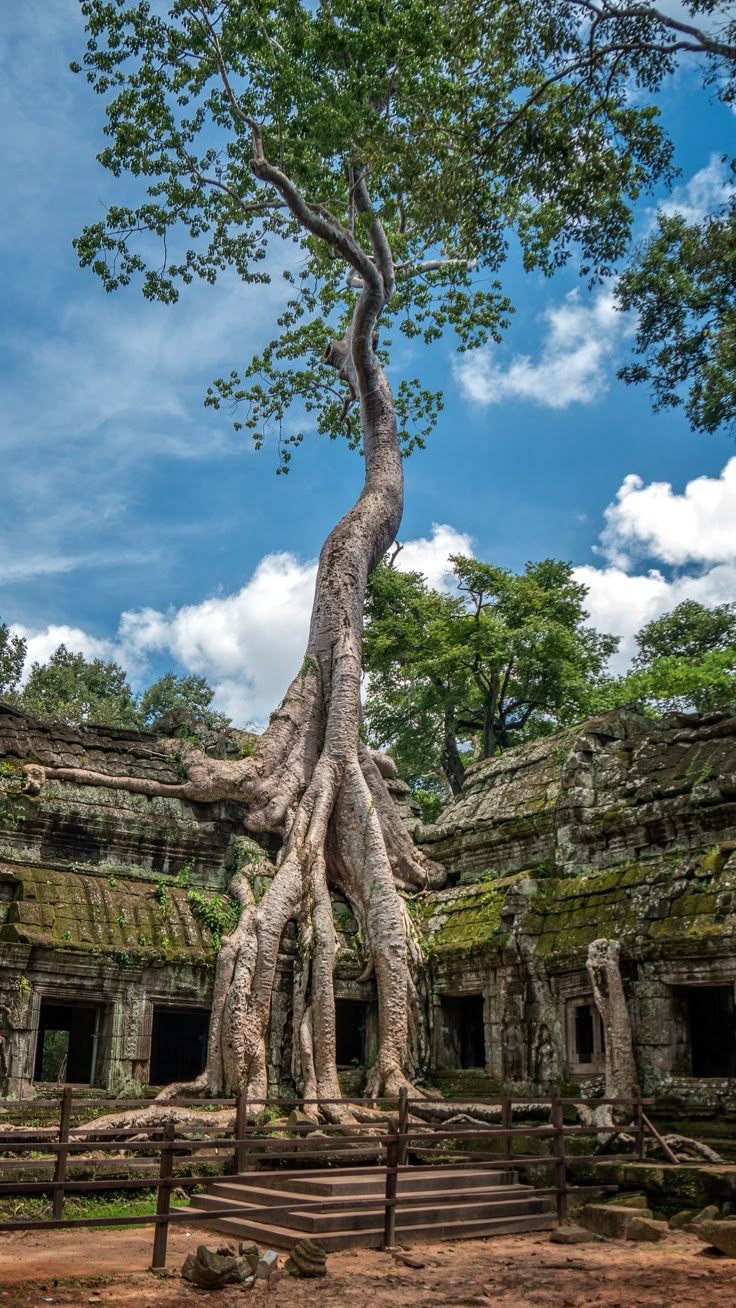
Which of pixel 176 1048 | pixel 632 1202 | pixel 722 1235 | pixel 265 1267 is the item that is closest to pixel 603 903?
pixel 632 1202

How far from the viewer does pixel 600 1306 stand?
5.86 meters

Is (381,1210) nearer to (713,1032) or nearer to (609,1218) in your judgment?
(609,1218)

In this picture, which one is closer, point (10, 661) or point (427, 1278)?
point (427, 1278)

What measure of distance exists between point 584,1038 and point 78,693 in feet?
68.6

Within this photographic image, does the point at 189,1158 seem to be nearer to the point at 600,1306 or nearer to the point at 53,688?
the point at 600,1306

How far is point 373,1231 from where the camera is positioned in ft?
25.0

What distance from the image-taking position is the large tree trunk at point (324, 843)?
12125mm

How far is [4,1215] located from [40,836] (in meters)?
5.07

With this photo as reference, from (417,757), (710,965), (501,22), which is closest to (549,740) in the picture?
(710,965)

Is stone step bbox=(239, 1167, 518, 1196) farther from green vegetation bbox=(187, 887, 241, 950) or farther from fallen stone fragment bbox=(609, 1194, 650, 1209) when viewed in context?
green vegetation bbox=(187, 887, 241, 950)

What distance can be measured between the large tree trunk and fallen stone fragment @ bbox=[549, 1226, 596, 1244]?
3.64 metres

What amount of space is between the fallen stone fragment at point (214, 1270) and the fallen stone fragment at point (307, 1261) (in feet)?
1.16

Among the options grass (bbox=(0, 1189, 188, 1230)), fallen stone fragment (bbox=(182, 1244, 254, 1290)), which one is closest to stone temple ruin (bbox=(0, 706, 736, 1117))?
grass (bbox=(0, 1189, 188, 1230))

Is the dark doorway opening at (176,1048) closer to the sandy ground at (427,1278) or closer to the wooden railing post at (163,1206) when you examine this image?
the sandy ground at (427,1278)
